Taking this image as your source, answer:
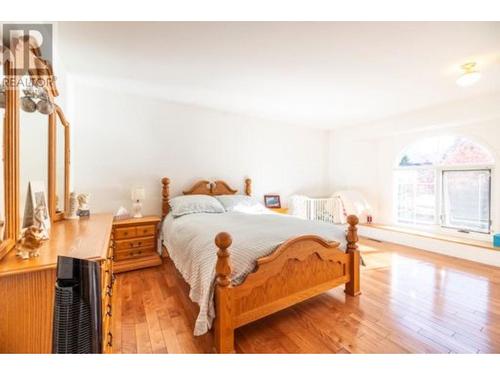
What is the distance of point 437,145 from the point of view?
3.75 m

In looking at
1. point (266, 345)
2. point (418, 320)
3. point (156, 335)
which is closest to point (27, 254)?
point (156, 335)

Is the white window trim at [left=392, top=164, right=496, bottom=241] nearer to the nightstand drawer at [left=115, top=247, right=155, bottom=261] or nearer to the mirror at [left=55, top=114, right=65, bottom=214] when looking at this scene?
the nightstand drawer at [left=115, top=247, right=155, bottom=261]

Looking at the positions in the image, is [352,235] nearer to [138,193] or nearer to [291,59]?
[291,59]

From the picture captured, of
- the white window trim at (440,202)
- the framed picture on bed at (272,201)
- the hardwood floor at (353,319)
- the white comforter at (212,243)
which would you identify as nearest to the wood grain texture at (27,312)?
the hardwood floor at (353,319)

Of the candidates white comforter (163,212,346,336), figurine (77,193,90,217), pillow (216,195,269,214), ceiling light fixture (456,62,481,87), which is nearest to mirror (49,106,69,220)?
figurine (77,193,90,217)

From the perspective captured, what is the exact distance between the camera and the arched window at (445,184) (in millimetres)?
3307

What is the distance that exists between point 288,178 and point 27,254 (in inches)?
159

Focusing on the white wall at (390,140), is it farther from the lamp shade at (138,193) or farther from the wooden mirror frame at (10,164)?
the wooden mirror frame at (10,164)

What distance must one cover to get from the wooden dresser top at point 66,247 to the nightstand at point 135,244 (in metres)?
0.79

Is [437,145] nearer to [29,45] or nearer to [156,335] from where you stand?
[156,335]

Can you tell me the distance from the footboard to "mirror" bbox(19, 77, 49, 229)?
111 cm

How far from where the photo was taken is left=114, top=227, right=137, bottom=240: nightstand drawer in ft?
8.88

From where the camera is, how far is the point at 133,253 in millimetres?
2811

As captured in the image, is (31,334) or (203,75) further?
(203,75)
